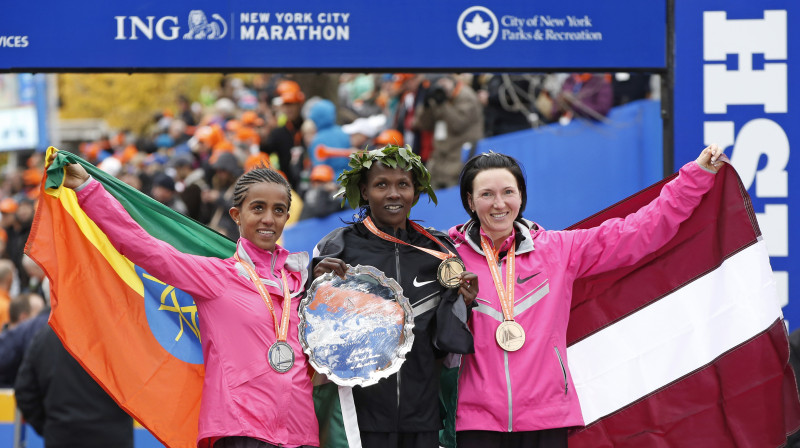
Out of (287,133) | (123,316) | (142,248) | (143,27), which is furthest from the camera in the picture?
(287,133)

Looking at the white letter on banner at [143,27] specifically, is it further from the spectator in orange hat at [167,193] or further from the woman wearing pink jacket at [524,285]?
the spectator in orange hat at [167,193]

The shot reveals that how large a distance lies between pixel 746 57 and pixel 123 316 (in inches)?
163

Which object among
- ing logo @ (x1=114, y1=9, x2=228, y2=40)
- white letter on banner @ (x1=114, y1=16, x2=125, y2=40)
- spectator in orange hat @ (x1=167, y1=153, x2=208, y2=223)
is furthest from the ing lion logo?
spectator in orange hat @ (x1=167, y1=153, x2=208, y2=223)

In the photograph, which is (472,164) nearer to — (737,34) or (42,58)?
(737,34)

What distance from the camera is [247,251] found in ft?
17.4

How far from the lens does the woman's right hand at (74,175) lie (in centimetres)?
504

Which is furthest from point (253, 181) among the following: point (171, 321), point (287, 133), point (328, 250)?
point (287, 133)

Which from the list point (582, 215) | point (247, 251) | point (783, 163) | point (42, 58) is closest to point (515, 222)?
point (247, 251)

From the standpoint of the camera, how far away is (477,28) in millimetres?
6988

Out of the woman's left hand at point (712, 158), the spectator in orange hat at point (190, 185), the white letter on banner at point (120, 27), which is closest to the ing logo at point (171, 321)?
the white letter on banner at point (120, 27)

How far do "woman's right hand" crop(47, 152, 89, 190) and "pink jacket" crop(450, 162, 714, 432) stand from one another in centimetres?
186

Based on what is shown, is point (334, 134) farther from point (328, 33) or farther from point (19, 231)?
point (19, 231)

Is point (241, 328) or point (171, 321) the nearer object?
point (241, 328)

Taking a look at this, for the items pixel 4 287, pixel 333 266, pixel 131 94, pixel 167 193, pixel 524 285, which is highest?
pixel 131 94
